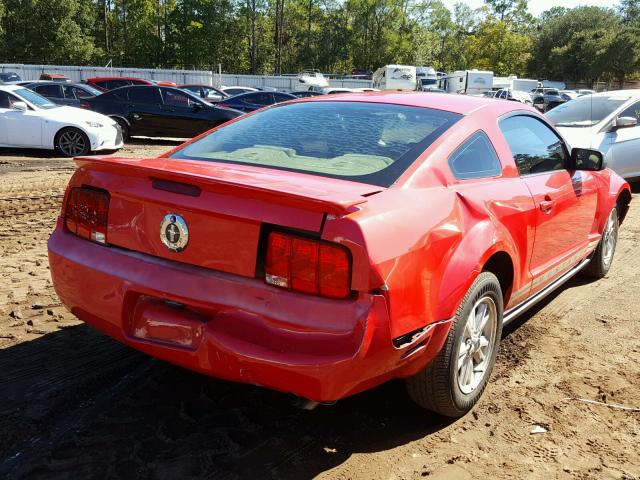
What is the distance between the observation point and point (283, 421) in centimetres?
286

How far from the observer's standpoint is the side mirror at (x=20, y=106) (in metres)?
11.5

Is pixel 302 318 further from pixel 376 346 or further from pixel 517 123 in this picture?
pixel 517 123

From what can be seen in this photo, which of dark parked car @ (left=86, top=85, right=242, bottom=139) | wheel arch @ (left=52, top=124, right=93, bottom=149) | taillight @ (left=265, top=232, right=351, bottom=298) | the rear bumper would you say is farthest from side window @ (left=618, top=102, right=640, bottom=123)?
wheel arch @ (left=52, top=124, right=93, bottom=149)

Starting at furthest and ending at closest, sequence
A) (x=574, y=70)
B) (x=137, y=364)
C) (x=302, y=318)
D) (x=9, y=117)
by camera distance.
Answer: (x=574, y=70)
(x=9, y=117)
(x=137, y=364)
(x=302, y=318)

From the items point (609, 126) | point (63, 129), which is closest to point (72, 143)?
point (63, 129)

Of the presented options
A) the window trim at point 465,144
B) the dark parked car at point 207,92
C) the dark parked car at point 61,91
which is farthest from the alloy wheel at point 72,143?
the dark parked car at point 207,92

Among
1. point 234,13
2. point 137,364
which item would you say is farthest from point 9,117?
point 234,13

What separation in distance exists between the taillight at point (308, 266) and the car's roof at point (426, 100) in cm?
150

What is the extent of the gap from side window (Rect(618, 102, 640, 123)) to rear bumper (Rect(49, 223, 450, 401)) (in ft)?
27.8

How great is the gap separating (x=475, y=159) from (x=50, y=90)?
17.4 metres

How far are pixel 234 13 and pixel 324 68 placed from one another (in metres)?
13.8

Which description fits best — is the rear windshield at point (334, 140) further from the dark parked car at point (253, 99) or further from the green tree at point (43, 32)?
the green tree at point (43, 32)

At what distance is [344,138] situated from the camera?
313cm

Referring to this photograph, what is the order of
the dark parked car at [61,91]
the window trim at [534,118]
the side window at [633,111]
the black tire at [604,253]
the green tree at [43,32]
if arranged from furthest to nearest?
1. the green tree at [43,32]
2. the dark parked car at [61,91]
3. the side window at [633,111]
4. the black tire at [604,253]
5. the window trim at [534,118]
